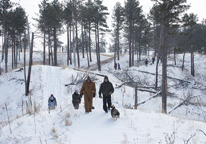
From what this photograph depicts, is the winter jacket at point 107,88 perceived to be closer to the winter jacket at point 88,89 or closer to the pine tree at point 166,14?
the winter jacket at point 88,89

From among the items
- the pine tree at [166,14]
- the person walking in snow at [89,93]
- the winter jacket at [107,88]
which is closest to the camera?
the winter jacket at [107,88]

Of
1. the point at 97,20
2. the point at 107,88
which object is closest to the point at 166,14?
the point at 107,88

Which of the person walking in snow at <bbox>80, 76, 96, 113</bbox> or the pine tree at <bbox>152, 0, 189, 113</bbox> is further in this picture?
the pine tree at <bbox>152, 0, 189, 113</bbox>

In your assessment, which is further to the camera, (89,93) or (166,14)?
(166,14)

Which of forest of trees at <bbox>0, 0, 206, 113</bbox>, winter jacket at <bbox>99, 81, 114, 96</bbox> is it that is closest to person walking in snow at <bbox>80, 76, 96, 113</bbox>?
winter jacket at <bbox>99, 81, 114, 96</bbox>

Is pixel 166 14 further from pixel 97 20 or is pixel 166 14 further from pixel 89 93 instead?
pixel 97 20

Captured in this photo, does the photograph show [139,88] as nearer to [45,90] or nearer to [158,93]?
[158,93]

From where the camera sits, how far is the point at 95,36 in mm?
28969

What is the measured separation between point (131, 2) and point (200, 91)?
62.9 ft

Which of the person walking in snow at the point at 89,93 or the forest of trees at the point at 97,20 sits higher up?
the forest of trees at the point at 97,20

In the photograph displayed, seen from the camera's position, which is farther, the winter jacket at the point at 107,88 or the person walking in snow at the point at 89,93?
the person walking in snow at the point at 89,93

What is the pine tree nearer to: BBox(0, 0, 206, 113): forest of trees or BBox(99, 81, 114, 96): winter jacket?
BBox(0, 0, 206, 113): forest of trees

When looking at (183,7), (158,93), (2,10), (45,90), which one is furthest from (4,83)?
(183,7)

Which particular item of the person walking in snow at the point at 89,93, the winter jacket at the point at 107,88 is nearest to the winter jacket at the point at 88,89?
the person walking in snow at the point at 89,93
